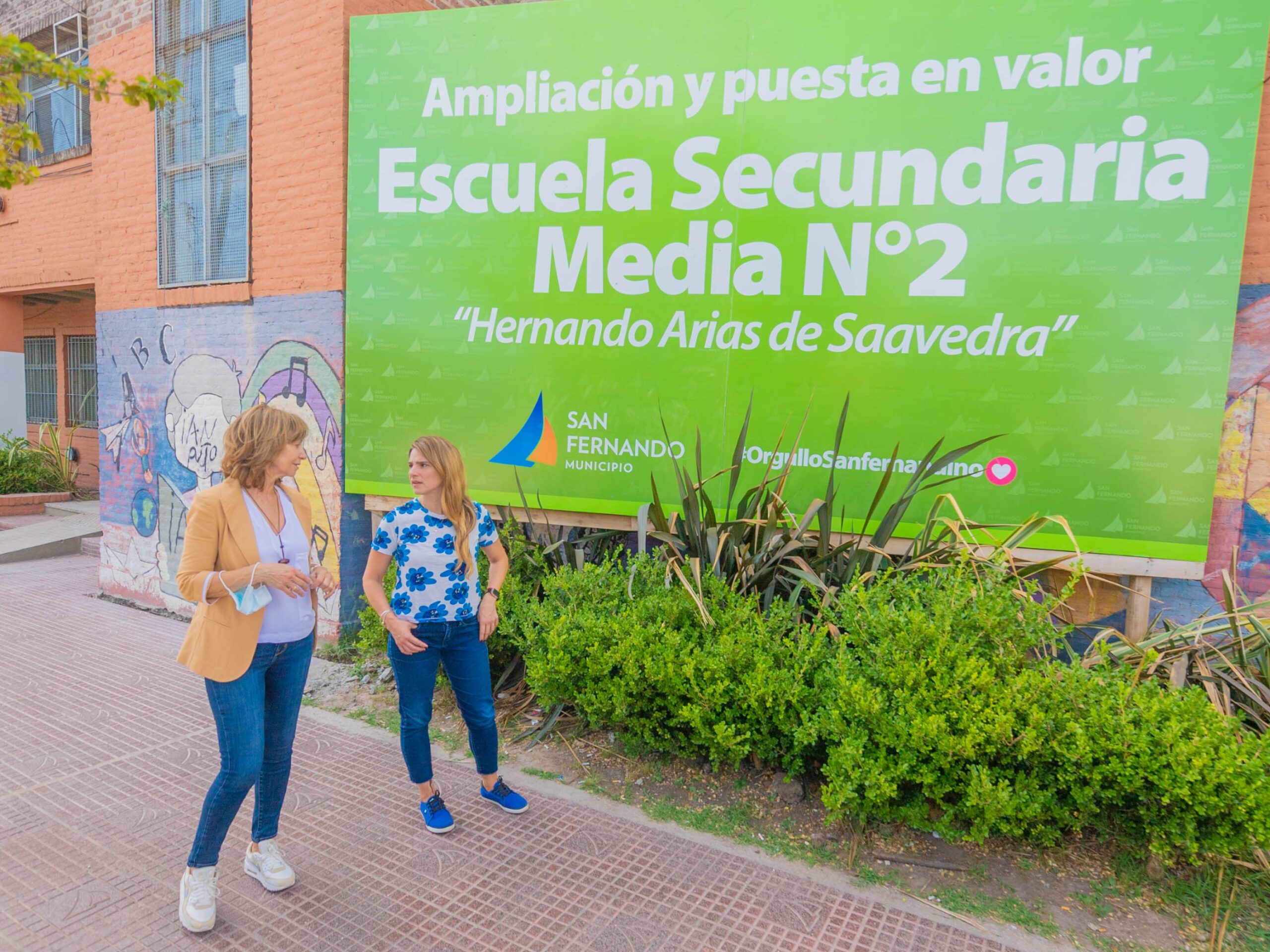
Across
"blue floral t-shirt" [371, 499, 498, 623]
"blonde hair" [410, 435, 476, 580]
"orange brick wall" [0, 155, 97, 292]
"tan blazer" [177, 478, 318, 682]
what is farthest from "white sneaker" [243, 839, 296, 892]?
"orange brick wall" [0, 155, 97, 292]

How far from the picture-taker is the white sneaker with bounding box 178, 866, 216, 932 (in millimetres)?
2754

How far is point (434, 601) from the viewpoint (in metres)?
3.31

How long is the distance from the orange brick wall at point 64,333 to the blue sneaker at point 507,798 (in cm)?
1172

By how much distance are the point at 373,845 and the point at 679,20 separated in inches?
194

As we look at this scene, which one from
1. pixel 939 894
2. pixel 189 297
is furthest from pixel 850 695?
pixel 189 297

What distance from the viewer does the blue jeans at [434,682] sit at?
335cm

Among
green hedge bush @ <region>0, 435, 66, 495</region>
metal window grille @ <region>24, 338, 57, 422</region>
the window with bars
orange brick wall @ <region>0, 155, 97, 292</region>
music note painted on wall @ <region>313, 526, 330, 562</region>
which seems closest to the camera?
music note painted on wall @ <region>313, 526, 330, 562</region>

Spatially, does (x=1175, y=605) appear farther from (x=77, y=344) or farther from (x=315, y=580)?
(x=77, y=344)

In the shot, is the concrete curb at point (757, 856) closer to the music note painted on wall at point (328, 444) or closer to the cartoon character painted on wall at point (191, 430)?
the music note painted on wall at point (328, 444)

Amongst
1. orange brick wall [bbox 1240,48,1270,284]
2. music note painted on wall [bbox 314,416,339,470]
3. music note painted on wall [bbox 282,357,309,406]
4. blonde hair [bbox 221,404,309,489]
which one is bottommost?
music note painted on wall [bbox 314,416,339,470]

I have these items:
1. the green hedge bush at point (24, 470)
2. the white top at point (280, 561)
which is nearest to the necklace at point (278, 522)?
the white top at point (280, 561)

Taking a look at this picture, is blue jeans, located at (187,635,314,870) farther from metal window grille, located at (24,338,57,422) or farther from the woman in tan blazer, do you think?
metal window grille, located at (24,338,57,422)

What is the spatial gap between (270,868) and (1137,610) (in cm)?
448

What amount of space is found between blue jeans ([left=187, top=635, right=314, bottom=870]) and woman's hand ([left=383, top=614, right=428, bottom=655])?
32 centimetres
